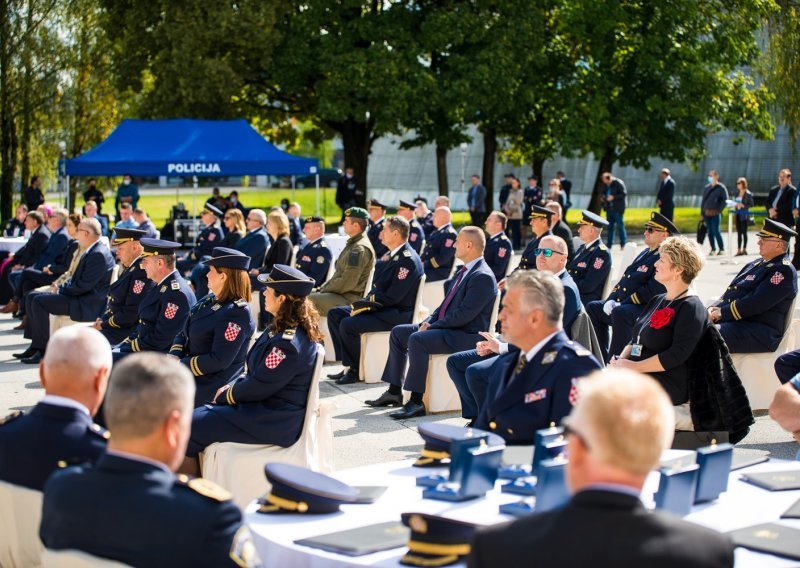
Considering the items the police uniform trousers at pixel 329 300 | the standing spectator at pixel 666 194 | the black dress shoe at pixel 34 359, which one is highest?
the standing spectator at pixel 666 194

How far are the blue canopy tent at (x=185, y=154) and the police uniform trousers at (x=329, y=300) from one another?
11.2 metres

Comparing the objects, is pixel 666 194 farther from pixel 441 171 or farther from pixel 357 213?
pixel 357 213

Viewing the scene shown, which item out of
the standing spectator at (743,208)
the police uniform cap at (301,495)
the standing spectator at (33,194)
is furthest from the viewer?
the standing spectator at (33,194)

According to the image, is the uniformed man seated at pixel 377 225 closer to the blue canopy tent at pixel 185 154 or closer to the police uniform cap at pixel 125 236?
the police uniform cap at pixel 125 236

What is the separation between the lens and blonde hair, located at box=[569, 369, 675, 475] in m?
2.52

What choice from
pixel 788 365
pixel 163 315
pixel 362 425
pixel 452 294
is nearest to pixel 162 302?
pixel 163 315

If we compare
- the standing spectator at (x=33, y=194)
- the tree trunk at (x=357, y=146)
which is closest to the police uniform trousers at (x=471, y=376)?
the standing spectator at (x=33, y=194)

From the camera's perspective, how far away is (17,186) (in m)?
34.8

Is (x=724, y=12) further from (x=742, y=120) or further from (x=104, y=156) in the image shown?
(x=104, y=156)

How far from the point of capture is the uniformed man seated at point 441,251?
14.4 metres

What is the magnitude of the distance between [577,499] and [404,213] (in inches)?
547

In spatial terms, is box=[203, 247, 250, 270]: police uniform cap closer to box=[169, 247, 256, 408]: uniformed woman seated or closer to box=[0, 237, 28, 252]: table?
box=[169, 247, 256, 408]: uniformed woman seated

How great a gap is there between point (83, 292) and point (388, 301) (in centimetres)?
364

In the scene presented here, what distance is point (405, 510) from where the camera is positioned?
13.1 ft
